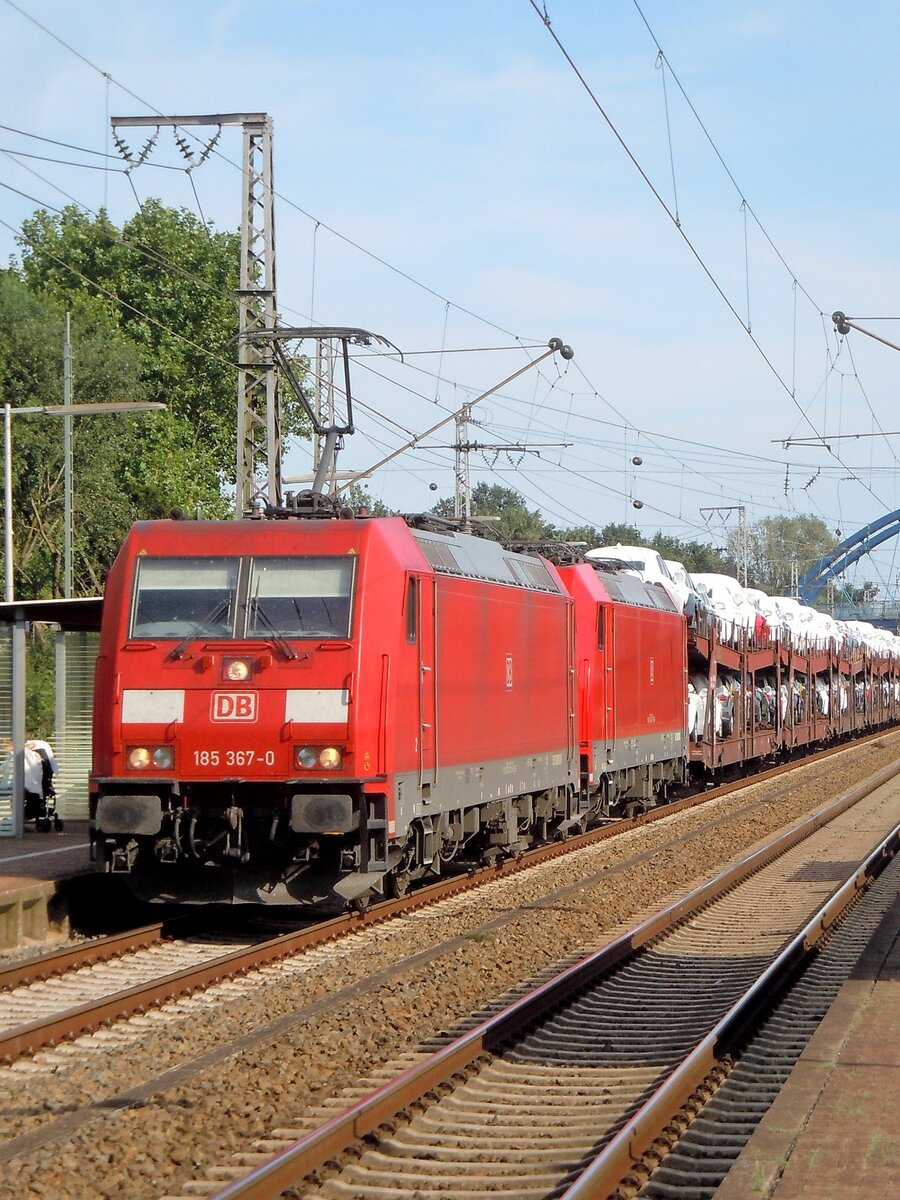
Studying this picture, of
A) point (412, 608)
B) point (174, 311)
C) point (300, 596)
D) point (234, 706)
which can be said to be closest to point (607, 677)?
point (412, 608)

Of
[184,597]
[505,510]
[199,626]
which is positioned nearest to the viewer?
[199,626]

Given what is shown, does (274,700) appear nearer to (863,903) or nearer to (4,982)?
(4,982)

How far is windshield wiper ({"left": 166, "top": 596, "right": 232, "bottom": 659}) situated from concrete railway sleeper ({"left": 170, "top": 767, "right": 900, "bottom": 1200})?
13.2ft

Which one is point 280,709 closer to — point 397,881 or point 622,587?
point 397,881

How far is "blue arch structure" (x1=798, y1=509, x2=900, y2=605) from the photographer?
295 feet

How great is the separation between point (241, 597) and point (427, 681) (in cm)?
188

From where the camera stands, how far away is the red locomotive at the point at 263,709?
493 inches

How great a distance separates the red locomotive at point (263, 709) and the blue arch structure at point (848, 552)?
245ft

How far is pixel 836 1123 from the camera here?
6832mm

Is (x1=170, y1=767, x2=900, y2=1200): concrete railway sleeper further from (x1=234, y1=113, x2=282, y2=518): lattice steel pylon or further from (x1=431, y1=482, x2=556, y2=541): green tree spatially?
(x1=431, y1=482, x2=556, y2=541): green tree

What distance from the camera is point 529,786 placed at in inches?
691

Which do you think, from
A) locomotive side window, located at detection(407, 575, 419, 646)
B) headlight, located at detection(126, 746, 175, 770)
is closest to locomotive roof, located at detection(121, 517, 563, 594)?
locomotive side window, located at detection(407, 575, 419, 646)

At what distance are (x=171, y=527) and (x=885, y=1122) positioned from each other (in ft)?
27.0

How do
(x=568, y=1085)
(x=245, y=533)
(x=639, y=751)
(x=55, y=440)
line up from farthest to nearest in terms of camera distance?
(x=55, y=440) < (x=639, y=751) < (x=245, y=533) < (x=568, y=1085)
